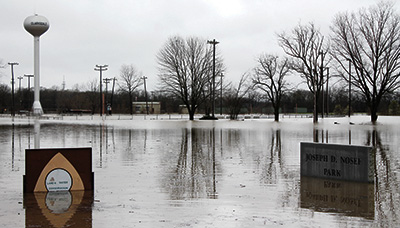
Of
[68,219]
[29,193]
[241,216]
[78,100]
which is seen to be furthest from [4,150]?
[78,100]

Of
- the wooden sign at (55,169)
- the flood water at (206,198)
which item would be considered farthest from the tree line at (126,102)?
the wooden sign at (55,169)

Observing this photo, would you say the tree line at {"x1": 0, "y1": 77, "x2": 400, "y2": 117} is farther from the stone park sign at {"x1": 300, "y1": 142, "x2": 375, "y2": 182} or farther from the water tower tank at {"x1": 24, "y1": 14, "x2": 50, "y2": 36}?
the stone park sign at {"x1": 300, "y1": 142, "x2": 375, "y2": 182}

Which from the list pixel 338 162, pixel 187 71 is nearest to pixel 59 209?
pixel 338 162

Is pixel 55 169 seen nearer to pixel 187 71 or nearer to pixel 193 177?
pixel 193 177

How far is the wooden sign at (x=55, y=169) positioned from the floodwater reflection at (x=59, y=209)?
0.17 metres

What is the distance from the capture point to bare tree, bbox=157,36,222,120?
58438 millimetres

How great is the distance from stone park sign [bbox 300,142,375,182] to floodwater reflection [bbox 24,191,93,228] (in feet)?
16.9

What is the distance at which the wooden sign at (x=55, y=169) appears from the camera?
8.49 m

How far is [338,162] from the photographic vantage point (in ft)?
33.2

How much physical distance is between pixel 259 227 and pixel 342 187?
384cm

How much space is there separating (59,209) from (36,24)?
6361 centimetres

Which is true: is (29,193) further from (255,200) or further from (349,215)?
(349,215)

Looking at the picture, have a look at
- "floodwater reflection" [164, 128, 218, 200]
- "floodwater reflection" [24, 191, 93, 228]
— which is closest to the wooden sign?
"floodwater reflection" [24, 191, 93, 228]

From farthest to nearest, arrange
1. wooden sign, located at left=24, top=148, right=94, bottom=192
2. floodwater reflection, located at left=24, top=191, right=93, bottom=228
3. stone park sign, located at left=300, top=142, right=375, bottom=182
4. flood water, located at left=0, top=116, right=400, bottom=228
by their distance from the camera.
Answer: stone park sign, located at left=300, top=142, right=375, bottom=182
wooden sign, located at left=24, top=148, right=94, bottom=192
flood water, located at left=0, top=116, right=400, bottom=228
floodwater reflection, located at left=24, top=191, right=93, bottom=228
